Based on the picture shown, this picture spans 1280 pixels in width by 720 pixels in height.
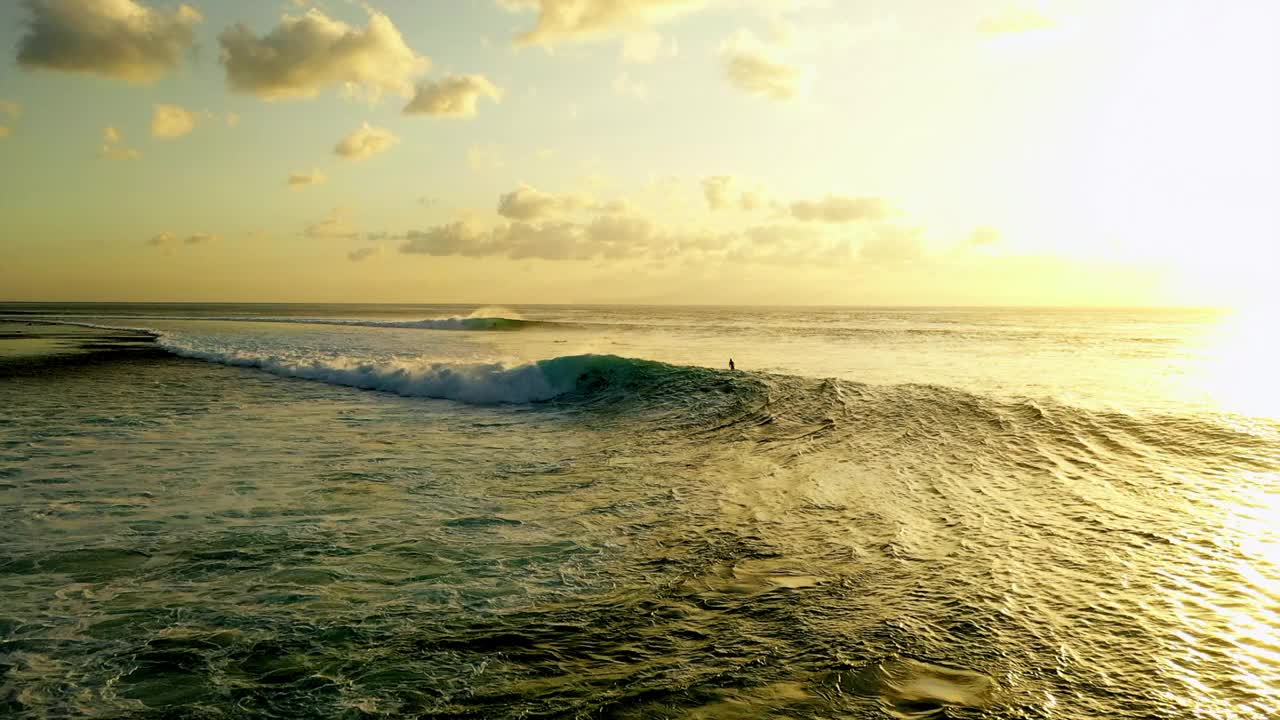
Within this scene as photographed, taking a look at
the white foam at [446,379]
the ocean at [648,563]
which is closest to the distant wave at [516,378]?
the white foam at [446,379]

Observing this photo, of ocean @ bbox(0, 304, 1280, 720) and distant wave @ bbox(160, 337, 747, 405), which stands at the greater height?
distant wave @ bbox(160, 337, 747, 405)

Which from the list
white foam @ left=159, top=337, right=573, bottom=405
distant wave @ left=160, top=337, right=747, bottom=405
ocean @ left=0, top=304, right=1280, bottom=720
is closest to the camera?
ocean @ left=0, top=304, right=1280, bottom=720

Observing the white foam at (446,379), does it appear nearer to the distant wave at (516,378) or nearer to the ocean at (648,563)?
the distant wave at (516,378)

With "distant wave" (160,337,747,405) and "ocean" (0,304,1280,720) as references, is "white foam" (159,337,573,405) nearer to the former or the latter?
"distant wave" (160,337,747,405)

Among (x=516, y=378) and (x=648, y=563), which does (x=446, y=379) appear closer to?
(x=516, y=378)

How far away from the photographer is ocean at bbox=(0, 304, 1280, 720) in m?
4.73

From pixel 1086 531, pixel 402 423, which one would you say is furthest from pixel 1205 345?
pixel 402 423

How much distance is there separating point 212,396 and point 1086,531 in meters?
20.9

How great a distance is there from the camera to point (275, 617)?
5.73 m

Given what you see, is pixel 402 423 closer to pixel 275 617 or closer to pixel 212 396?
pixel 212 396

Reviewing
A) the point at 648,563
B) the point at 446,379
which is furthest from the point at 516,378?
the point at 648,563

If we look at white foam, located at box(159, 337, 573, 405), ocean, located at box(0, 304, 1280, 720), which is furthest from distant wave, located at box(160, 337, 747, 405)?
ocean, located at box(0, 304, 1280, 720)

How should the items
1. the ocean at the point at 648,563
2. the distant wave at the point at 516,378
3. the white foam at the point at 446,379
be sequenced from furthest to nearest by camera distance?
the white foam at the point at 446,379 → the distant wave at the point at 516,378 → the ocean at the point at 648,563

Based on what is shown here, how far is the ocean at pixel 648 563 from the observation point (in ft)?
15.5
